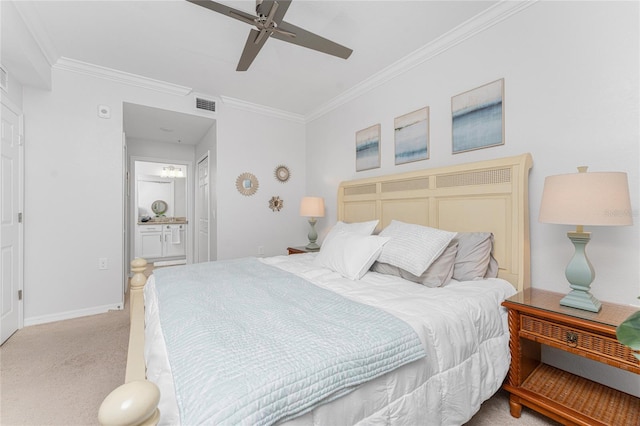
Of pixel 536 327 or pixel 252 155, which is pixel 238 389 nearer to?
pixel 536 327

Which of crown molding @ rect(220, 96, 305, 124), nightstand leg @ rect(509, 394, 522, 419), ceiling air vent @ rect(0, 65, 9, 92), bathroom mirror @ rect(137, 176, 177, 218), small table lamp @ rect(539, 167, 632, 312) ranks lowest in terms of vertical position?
nightstand leg @ rect(509, 394, 522, 419)

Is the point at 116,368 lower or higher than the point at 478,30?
lower

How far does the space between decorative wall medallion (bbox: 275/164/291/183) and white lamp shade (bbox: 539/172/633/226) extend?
11.2 ft

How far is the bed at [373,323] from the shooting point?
Answer: 73cm

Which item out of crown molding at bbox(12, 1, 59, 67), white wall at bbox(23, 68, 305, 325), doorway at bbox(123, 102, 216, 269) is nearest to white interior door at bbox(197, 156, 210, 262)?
doorway at bbox(123, 102, 216, 269)

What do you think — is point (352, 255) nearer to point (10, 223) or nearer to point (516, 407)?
point (516, 407)

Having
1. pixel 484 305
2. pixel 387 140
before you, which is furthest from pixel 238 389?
pixel 387 140

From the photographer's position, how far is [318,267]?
224cm

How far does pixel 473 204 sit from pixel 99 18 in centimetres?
331

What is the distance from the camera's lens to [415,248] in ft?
6.41

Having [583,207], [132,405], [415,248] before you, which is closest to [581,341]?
[583,207]

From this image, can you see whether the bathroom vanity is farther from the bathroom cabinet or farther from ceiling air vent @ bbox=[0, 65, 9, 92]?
ceiling air vent @ bbox=[0, 65, 9, 92]

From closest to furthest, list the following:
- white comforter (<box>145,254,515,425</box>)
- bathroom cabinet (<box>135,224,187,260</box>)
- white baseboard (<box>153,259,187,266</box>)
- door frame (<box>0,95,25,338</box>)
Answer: white comforter (<box>145,254,515,425</box>), door frame (<box>0,95,25,338</box>), bathroom cabinet (<box>135,224,187,260</box>), white baseboard (<box>153,259,187,266</box>)

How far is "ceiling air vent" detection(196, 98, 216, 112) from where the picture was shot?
3636 mm
